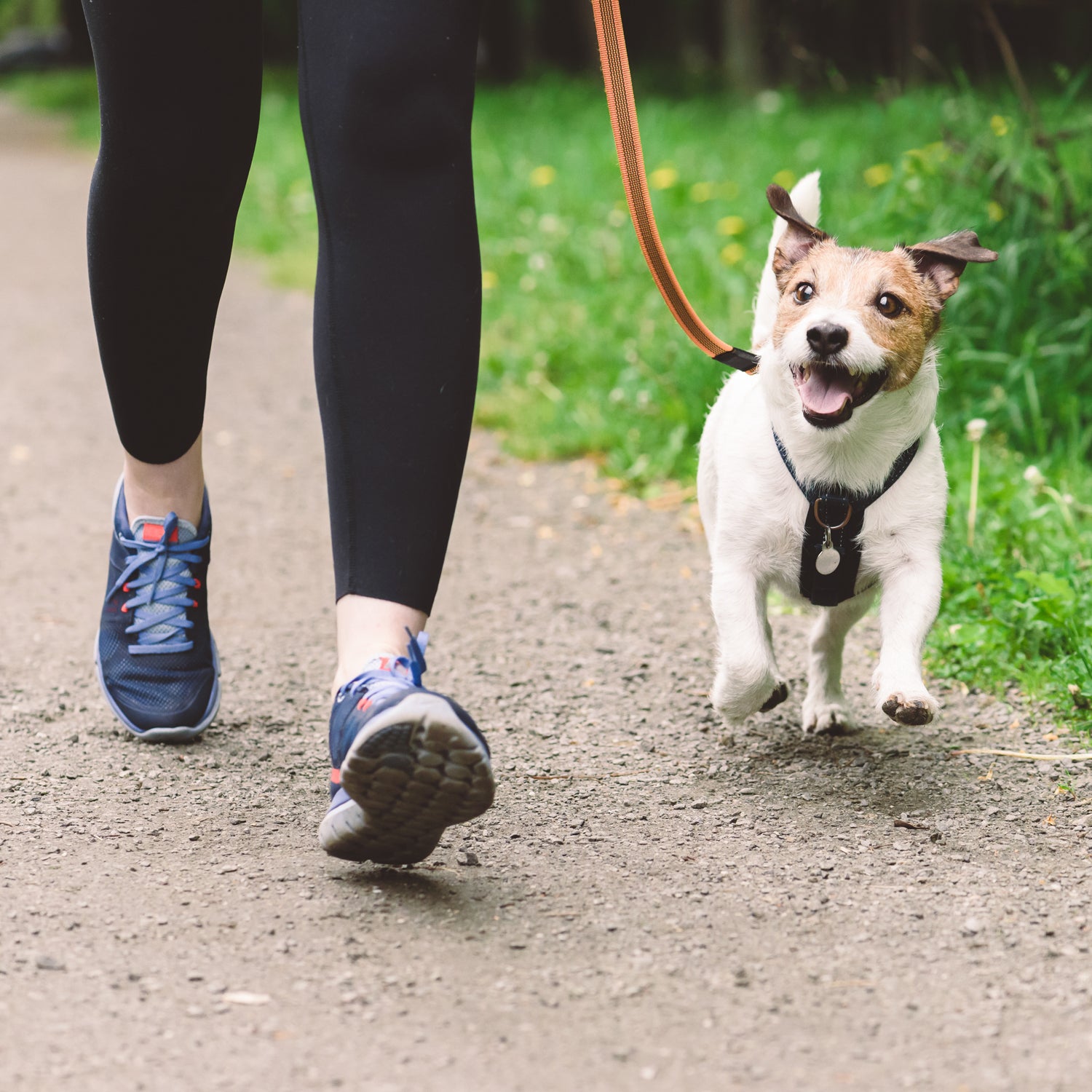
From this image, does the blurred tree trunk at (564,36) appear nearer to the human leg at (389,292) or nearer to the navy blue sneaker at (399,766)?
the human leg at (389,292)

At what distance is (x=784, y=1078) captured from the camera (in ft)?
5.24

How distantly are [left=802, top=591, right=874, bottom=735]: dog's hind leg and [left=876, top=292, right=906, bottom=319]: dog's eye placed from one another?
0.59 m

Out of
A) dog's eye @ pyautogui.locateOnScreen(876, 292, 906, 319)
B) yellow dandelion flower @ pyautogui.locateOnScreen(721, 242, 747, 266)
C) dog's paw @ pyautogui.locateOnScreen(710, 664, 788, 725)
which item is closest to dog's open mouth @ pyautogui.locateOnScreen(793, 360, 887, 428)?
dog's eye @ pyautogui.locateOnScreen(876, 292, 906, 319)

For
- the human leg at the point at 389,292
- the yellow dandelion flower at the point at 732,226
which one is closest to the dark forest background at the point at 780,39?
the yellow dandelion flower at the point at 732,226

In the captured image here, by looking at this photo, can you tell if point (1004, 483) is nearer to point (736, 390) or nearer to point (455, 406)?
point (736, 390)

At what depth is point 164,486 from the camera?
2.62 m

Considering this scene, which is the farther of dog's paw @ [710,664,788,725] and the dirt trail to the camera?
dog's paw @ [710,664,788,725]

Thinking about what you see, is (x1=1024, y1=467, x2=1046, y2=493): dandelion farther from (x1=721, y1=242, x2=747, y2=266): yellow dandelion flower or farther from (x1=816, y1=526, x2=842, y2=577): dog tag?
(x1=721, y1=242, x2=747, y2=266): yellow dandelion flower

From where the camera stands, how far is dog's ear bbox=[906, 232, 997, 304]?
265 centimetres

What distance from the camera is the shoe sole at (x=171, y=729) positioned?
103 inches

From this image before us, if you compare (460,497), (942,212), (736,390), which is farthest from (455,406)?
(942,212)

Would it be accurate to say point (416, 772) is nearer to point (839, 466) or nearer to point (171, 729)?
point (171, 729)

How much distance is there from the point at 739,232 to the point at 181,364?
4.09 m

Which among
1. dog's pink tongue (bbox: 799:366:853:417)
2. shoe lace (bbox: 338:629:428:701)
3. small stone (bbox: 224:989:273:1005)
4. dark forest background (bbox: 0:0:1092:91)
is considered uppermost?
dark forest background (bbox: 0:0:1092:91)
